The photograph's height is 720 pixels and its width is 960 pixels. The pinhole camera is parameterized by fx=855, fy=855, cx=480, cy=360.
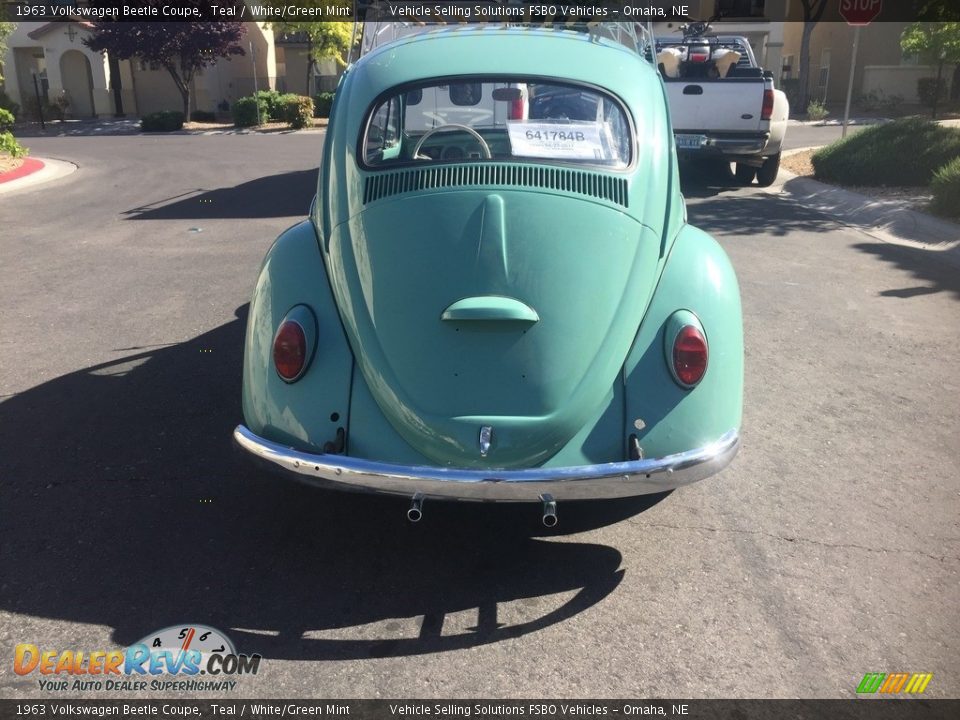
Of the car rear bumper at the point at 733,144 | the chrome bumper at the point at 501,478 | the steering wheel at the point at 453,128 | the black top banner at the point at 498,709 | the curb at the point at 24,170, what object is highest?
the steering wheel at the point at 453,128

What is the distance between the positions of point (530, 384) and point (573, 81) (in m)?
1.63

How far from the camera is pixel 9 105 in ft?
116

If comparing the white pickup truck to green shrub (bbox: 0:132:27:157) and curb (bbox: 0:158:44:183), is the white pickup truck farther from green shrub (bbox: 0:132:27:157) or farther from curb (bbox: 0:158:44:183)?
green shrub (bbox: 0:132:27:157)

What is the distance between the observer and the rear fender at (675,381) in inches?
128

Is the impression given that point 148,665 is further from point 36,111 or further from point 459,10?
point 36,111

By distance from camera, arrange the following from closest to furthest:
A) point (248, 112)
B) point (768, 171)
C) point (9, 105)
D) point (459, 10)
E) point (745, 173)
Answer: point (459, 10) < point (768, 171) < point (745, 173) < point (248, 112) < point (9, 105)

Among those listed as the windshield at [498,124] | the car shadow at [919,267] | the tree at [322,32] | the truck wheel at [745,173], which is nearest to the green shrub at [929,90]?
the tree at [322,32]

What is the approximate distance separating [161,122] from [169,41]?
3288mm

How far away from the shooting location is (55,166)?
18734mm

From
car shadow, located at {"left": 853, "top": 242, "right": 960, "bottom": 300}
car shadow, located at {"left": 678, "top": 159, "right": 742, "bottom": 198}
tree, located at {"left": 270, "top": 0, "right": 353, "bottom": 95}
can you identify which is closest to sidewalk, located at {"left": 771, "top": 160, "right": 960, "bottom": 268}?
car shadow, located at {"left": 853, "top": 242, "right": 960, "bottom": 300}

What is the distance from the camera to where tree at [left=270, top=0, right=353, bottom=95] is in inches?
A: 1310

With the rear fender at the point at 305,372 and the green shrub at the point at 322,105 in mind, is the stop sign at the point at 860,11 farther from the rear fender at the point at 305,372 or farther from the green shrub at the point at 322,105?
the green shrub at the point at 322,105

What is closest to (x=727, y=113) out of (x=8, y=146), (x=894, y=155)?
(x=894, y=155)

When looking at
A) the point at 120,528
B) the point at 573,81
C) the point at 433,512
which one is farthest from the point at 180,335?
the point at 573,81
